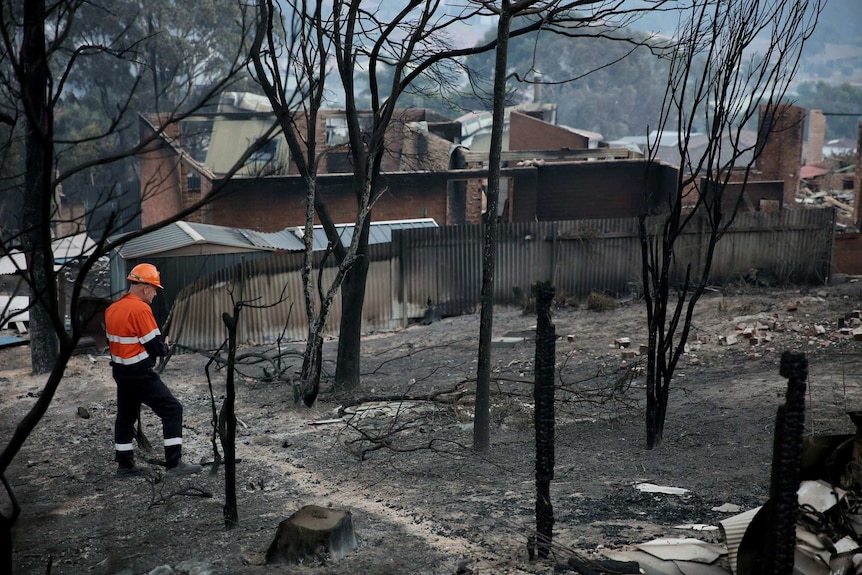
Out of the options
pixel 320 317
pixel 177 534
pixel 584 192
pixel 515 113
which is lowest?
pixel 177 534

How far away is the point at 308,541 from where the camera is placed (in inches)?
192

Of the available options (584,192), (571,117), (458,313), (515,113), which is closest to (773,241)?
(458,313)

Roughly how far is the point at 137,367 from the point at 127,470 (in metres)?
0.94

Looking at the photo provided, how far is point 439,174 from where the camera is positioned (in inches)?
940

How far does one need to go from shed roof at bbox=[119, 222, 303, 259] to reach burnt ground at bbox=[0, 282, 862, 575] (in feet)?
9.81

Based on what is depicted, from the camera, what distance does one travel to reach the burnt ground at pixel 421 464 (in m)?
5.24

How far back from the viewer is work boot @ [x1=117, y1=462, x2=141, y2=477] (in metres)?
7.07

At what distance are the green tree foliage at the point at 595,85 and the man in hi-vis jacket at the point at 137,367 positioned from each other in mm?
73832

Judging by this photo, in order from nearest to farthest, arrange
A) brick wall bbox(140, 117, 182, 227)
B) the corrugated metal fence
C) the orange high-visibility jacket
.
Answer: the orange high-visibility jacket → the corrugated metal fence → brick wall bbox(140, 117, 182, 227)

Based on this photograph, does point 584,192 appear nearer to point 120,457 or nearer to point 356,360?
point 356,360

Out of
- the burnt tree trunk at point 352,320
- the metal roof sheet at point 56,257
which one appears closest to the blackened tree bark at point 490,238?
the burnt tree trunk at point 352,320

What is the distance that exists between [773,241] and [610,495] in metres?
12.1

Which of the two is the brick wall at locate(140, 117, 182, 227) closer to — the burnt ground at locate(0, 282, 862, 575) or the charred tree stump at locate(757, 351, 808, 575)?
the burnt ground at locate(0, 282, 862, 575)

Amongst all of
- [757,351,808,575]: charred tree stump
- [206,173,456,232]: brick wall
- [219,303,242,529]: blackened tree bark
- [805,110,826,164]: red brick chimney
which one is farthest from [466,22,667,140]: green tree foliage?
[757,351,808,575]: charred tree stump
